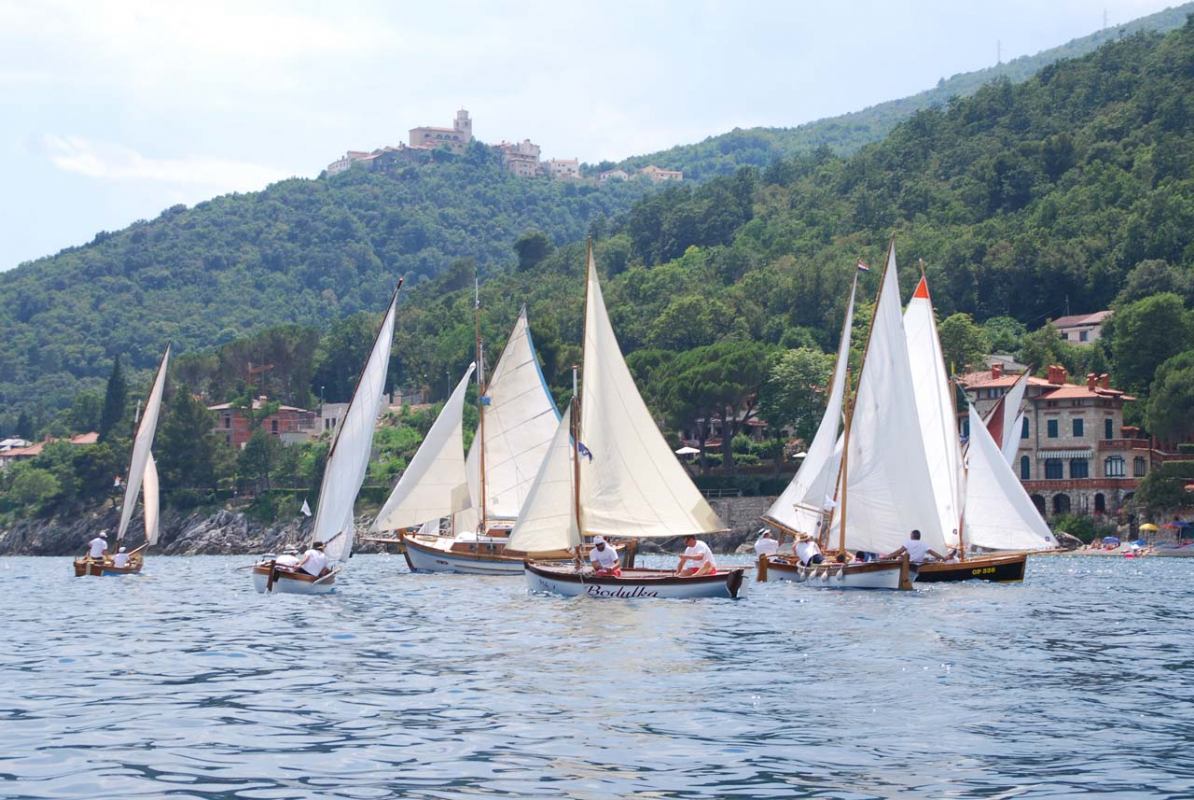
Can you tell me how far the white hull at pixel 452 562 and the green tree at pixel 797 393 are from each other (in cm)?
5823

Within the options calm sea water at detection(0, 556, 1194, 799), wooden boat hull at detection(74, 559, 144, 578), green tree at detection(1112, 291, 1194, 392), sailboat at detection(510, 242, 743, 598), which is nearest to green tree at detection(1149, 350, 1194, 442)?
green tree at detection(1112, 291, 1194, 392)

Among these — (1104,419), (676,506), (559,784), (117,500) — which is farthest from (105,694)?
(117,500)

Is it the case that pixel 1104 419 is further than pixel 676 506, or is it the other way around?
pixel 1104 419

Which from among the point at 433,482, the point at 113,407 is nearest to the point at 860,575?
the point at 433,482

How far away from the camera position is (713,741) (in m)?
21.1

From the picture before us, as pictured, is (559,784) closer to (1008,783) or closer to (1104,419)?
(1008,783)

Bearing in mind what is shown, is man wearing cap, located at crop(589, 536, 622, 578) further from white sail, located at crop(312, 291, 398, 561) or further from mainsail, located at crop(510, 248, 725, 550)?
white sail, located at crop(312, 291, 398, 561)

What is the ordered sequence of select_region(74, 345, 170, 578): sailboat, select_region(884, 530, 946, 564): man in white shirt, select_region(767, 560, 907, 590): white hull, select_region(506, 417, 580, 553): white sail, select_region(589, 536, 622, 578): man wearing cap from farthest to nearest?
select_region(74, 345, 170, 578): sailboat → select_region(884, 530, 946, 564): man in white shirt → select_region(767, 560, 907, 590): white hull → select_region(506, 417, 580, 553): white sail → select_region(589, 536, 622, 578): man wearing cap

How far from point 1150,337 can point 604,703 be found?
4364 inches

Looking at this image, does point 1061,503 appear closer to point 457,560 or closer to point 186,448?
point 457,560

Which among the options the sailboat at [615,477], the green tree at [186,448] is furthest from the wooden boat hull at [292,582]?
the green tree at [186,448]

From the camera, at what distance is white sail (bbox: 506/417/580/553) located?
50625 millimetres

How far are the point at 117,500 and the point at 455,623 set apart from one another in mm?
126746

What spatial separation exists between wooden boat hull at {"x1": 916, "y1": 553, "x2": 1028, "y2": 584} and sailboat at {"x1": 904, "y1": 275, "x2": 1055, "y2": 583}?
3 cm
